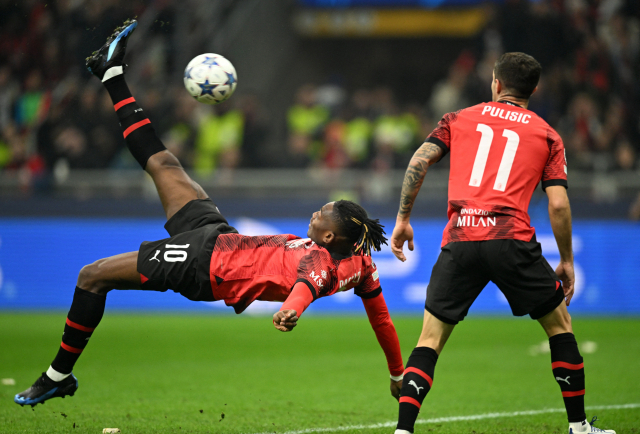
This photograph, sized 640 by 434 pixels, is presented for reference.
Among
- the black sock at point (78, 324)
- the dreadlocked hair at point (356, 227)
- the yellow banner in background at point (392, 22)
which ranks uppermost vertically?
the yellow banner in background at point (392, 22)

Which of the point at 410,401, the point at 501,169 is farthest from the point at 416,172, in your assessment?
the point at 410,401

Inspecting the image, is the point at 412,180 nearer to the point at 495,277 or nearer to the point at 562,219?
the point at 495,277

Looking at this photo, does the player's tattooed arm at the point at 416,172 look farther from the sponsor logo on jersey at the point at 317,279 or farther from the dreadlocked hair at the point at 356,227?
the sponsor logo on jersey at the point at 317,279

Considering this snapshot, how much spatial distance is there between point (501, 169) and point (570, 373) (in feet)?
4.02

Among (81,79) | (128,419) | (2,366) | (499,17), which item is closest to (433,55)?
(499,17)

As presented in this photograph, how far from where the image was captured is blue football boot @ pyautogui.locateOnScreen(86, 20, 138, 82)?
212 inches

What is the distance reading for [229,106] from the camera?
1415cm

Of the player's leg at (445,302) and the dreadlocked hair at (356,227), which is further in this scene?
the dreadlocked hair at (356,227)

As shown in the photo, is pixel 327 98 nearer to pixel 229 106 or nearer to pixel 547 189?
pixel 229 106

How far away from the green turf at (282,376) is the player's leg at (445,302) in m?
0.96

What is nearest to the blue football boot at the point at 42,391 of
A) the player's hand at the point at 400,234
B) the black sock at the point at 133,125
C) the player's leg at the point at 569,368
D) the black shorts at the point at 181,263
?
the black shorts at the point at 181,263

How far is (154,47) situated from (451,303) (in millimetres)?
12595

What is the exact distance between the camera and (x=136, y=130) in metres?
5.37

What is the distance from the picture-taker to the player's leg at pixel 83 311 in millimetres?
4652
